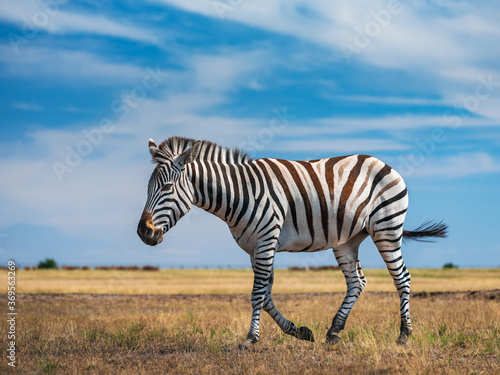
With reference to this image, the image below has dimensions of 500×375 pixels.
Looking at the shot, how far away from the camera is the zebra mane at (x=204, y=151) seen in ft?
30.1

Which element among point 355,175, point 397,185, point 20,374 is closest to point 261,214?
point 355,175

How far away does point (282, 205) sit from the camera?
9406mm

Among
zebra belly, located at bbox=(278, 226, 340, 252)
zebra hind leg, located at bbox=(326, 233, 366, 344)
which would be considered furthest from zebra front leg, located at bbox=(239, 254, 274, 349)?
zebra hind leg, located at bbox=(326, 233, 366, 344)

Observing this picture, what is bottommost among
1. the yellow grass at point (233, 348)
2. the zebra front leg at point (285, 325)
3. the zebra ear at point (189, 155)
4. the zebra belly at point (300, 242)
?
the yellow grass at point (233, 348)

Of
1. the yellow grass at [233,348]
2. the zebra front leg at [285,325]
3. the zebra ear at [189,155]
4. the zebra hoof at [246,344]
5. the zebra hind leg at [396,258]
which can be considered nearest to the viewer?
the yellow grass at [233,348]

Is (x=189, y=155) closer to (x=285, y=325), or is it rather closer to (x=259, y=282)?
(x=259, y=282)

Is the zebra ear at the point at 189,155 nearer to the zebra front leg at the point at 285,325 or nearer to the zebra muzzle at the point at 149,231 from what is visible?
the zebra muzzle at the point at 149,231

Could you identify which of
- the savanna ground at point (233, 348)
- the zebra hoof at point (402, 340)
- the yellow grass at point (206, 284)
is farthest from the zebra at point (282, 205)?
the yellow grass at point (206, 284)

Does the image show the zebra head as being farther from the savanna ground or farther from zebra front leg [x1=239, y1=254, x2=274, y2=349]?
the savanna ground

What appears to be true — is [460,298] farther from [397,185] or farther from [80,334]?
[80,334]

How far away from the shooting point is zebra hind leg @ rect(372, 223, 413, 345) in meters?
10.1

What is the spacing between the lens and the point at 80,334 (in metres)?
11.2

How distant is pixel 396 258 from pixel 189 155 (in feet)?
15.3

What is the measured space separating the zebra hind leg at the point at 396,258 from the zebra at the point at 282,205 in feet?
0.07
